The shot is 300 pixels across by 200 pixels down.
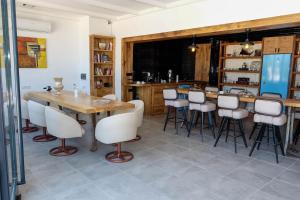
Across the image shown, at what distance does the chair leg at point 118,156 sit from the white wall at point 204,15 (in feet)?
10.5

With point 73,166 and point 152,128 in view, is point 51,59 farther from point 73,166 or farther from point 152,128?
point 73,166

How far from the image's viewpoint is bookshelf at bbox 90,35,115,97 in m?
6.97

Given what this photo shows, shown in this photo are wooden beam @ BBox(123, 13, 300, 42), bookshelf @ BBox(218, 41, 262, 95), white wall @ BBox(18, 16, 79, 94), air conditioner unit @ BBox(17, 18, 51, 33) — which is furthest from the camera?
bookshelf @ BBox(218, 41, 262, 95)

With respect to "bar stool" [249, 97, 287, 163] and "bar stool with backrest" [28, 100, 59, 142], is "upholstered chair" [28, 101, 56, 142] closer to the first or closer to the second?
"bar stool with backrest" [28, 100, 59, 142]

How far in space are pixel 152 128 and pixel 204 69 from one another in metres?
4.52

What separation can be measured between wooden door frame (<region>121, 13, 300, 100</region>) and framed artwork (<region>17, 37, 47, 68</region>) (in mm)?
2325

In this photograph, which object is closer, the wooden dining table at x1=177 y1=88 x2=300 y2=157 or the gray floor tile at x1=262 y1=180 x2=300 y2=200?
the gray floor tile at x1=262 y1=180 x2=300 y2=200

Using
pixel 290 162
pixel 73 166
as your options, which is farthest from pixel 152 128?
pixel 290 162

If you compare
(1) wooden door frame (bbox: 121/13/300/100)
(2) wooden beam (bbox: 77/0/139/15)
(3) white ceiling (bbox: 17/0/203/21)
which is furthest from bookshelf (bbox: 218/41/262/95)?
(2) wooden beam (bbox: 77/0/139/15)

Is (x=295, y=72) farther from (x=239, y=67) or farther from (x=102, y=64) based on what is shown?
(x=102, y=64)

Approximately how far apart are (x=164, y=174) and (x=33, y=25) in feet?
18.3

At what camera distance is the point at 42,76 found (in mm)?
6863

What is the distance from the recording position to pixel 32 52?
655 centimetres

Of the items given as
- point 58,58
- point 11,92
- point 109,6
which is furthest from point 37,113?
point 58,58
